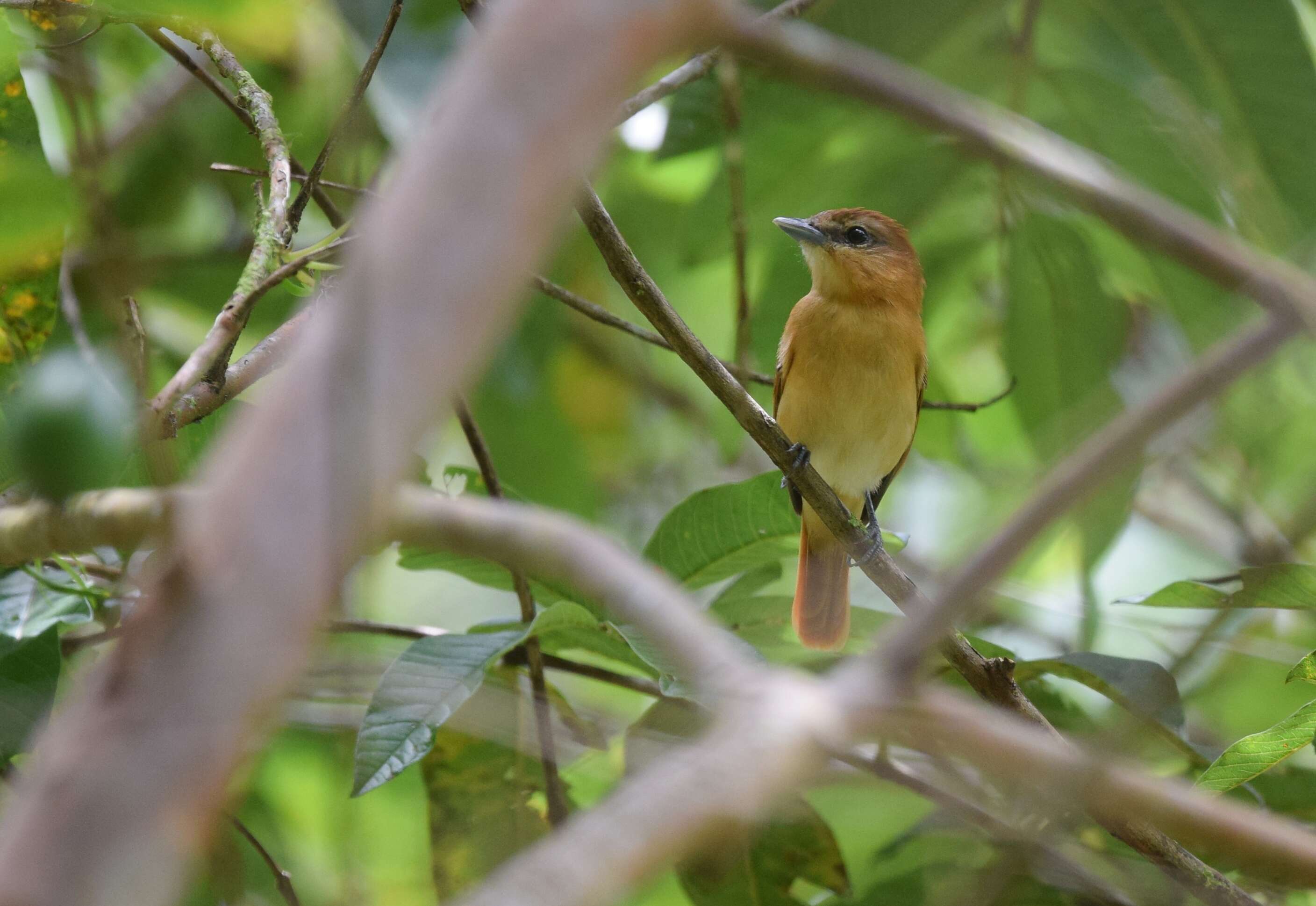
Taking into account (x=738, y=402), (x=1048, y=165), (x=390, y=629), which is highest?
(x=1048, y=165)

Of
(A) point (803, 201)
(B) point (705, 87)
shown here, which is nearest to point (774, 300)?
(A) point (803, 201)

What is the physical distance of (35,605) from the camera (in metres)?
2.17

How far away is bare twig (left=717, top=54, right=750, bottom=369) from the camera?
3115 mm

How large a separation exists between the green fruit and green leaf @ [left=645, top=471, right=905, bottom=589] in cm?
152

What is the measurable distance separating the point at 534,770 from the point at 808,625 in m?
1.20

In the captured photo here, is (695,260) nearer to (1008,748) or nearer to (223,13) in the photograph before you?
(223,13)

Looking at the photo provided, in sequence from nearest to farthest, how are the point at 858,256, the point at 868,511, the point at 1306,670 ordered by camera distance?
the point at 1306,670
the point at 858,256
the point at 868,511

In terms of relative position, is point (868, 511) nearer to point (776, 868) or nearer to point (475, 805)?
point (776, 868)

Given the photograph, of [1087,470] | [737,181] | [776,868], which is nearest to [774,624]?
[776,868]

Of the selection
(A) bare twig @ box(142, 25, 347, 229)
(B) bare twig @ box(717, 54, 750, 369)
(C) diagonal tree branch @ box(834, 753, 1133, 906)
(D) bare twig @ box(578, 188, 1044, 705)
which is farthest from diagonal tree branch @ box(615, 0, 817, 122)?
(C) diagonal tree branch @ box(834, 753, 1133, 906)

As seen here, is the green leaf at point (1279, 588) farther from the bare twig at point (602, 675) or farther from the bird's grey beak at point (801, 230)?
the bird's grey beak at point (801, 230)

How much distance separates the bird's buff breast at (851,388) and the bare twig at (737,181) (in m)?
0.58

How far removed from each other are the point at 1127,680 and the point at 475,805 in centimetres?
145

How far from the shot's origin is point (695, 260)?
368 cm
